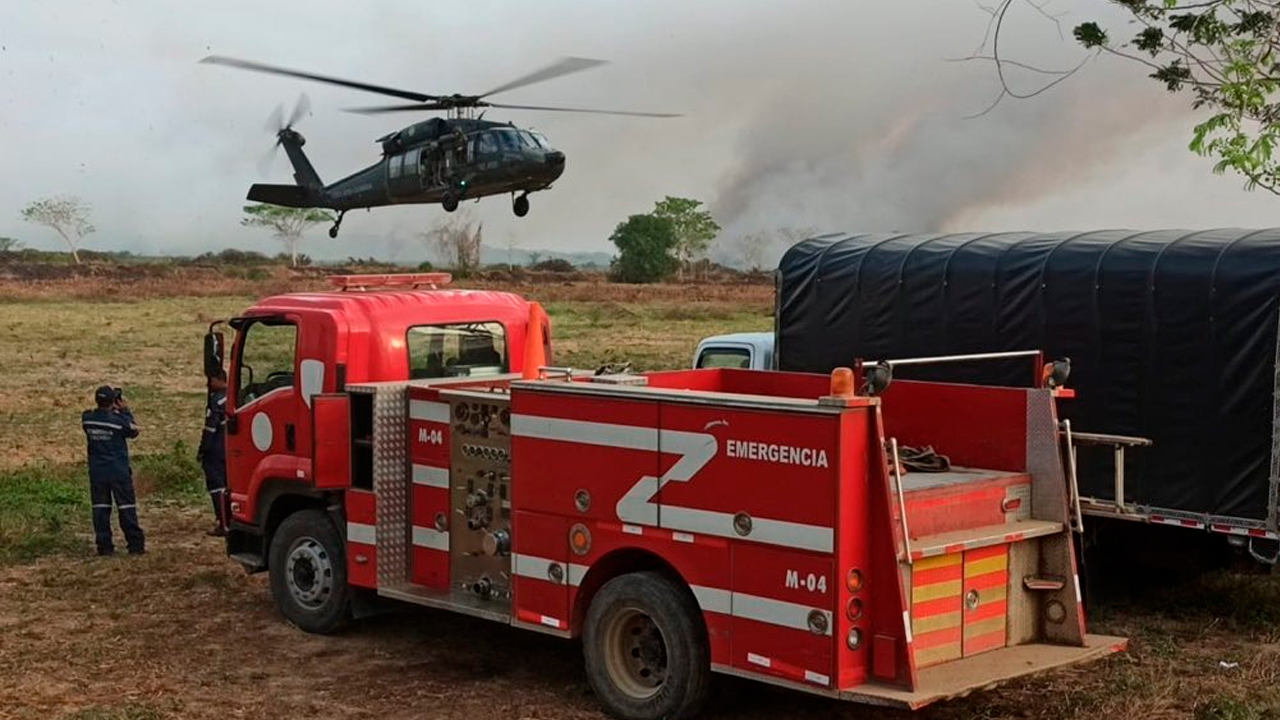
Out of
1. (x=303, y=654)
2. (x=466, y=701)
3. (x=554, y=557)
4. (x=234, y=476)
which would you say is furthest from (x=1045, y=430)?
(x=234, y=476)

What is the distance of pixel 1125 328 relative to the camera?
10.5 m

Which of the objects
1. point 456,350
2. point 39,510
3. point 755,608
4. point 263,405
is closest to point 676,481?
point 755,608

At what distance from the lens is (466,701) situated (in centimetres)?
833

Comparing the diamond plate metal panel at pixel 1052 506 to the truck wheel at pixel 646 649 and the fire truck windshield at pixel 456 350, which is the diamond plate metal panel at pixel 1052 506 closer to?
the truck wheel at pixel 646 649

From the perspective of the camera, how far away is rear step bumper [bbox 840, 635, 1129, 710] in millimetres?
6617

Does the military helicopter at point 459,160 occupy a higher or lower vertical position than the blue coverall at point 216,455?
higher

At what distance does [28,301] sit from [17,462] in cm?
4364

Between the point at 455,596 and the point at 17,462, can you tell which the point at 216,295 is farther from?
the point at 455,596

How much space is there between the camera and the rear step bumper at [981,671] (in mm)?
6617

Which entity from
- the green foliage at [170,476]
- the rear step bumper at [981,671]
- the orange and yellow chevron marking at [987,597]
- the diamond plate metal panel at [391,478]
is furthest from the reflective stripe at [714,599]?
the green foliage at [170,476]

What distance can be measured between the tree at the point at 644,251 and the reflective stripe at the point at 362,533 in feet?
273

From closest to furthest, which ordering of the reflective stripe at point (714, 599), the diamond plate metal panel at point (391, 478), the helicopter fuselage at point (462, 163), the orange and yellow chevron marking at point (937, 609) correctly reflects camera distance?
the orange and yellow chevron marking at point (937, 609) < the reflective stripe at point (714, 599) < the diamond plate metal panel at point (391, 478) < the helicopter fuselage at point (462, 163)

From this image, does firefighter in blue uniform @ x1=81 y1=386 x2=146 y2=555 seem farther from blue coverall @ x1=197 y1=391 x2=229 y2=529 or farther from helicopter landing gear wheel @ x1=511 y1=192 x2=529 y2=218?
helicopter landing gear wheel @ x1=511 y1=192 x2=529 y2=218

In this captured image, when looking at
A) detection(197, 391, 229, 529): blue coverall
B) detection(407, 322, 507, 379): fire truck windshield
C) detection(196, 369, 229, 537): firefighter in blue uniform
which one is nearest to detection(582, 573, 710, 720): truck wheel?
detection(407, 322, 507, 379): fire truck windshield
